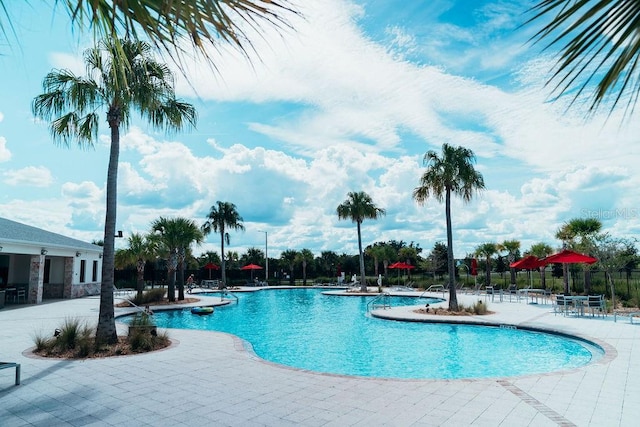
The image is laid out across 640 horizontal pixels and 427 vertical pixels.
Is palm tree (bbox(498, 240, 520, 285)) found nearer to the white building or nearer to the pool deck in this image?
the pool deck

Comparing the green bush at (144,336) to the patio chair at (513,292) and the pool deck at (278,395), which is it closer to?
the pool deck at (278,395)

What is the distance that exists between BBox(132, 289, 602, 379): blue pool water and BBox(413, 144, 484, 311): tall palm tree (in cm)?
377

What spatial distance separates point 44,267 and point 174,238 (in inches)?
338

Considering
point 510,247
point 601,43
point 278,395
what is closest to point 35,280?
point 278,395

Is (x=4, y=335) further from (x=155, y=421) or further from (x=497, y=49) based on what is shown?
(x=497, y=49)

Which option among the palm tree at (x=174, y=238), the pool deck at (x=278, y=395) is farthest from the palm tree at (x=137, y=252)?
the pool deck at (x=278, y=395)

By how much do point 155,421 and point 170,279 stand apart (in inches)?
735

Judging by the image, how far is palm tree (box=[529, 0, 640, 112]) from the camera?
61.3 inches

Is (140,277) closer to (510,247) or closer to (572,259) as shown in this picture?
(572,259)

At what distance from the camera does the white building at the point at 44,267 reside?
20391mm

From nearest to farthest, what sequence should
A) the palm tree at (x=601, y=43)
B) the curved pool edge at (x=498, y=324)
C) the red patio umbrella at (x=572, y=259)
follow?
the palm tree at (x=601, y=43), the curved pool edge at (x=498, y=324), the red patio umbrella at (x=572, y=259)

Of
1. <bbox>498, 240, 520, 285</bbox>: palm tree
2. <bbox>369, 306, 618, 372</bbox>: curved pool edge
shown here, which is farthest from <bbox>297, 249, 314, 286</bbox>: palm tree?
<bbox>369, 306, 618, 372</bbox>: curved pool edge

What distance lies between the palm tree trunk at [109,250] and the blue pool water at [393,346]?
13.7 ft

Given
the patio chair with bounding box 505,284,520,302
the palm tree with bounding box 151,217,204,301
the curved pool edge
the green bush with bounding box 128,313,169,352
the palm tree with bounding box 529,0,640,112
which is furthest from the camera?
the patio chair with bounding box 505,284,520,302
